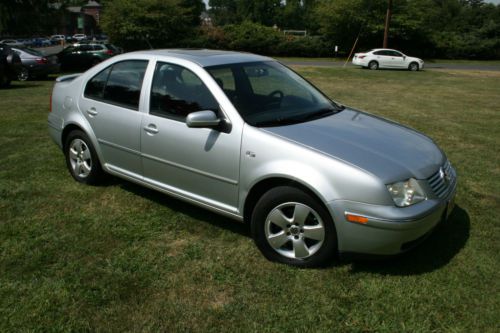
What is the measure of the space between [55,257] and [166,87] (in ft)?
5.72

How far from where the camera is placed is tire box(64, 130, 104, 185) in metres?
4.86

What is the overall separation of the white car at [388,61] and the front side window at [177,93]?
2499cm

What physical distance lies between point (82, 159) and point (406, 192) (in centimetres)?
361

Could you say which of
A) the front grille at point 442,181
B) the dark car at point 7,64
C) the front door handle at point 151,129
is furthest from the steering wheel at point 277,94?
the dark car at point 7,64

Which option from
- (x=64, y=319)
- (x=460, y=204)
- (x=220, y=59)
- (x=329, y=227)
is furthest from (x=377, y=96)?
(x=64, y=319)

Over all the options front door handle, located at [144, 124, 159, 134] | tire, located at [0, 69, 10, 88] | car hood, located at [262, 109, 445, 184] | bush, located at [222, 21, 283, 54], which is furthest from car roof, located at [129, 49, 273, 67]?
bush, located at [222, 21, 283, 54]

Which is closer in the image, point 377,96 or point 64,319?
point 64,319

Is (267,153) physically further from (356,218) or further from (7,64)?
(7,64)

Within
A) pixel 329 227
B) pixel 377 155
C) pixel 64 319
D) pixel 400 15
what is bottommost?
pixel 64 319

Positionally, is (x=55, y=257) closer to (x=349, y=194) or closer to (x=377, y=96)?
(x=349, y=194)

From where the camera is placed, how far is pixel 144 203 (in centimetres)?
470

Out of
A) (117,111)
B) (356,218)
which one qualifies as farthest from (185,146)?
(356,218)

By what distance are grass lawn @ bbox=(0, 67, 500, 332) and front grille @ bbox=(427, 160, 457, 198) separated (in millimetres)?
558

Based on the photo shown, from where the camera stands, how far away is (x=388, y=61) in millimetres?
26781
